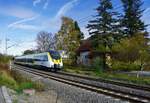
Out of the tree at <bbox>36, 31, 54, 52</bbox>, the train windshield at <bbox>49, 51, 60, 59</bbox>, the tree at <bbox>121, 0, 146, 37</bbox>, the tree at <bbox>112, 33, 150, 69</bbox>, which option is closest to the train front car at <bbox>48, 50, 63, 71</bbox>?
the train windshield at <bbox>49, 51, 60, 59</bbox>

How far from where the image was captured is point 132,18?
5825 cm

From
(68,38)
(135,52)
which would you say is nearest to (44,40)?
(68,38)

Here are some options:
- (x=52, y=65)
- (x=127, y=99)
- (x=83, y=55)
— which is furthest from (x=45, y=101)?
(x=83, y=55)

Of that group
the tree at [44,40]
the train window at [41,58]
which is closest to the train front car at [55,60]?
the train window at [41,58]

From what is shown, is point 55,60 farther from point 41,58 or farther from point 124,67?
point 124,67

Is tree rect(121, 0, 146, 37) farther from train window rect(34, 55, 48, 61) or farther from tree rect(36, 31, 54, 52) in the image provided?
tree rect(36, 31, 54, 52)

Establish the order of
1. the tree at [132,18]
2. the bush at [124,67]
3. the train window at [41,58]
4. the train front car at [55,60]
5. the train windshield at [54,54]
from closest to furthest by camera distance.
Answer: the train front car at [55,60]
the train windshield at [54,54]
the train window at [41,58]
the bush at [124,67]
the tree at [132,18]

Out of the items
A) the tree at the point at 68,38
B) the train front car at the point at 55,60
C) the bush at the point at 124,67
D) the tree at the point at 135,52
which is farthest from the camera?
the tree at the point at 68,38

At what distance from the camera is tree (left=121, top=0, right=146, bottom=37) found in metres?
57.6

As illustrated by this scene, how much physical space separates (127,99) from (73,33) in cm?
5226

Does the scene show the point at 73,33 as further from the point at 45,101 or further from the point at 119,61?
the point at 45,101

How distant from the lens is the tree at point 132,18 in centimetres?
5764

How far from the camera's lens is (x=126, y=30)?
58.3 metres

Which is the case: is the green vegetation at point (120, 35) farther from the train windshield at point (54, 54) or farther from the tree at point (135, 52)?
the train windshield at point (54, 54)
